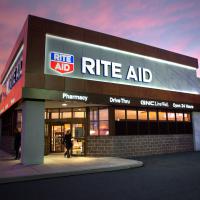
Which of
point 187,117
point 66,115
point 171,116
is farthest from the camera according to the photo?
point 187,117

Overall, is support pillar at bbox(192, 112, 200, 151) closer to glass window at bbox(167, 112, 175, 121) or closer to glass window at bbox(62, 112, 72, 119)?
glass window at bbox(167, 112, 175, 121)

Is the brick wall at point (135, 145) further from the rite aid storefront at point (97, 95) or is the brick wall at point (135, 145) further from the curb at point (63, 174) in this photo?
the curb at point (63, 174)

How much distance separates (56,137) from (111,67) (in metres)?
6.93

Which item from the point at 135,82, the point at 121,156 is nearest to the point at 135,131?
the point at 121,156

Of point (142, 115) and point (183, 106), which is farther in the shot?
point (183, 106)

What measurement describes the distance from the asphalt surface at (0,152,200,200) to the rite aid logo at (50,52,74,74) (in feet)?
23.3

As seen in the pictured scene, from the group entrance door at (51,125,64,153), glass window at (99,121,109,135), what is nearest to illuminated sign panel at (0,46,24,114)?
entrance door at (51,125,64,153)

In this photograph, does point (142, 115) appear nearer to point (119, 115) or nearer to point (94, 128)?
point (119, 115)

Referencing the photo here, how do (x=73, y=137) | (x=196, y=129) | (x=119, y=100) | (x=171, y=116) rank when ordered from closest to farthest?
(x=119, y=100)
(x=73, y=137)
(x=171, y=116)
(x=196, y=129)

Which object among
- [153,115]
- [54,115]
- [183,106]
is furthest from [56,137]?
[183,106]

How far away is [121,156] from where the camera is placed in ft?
55.2

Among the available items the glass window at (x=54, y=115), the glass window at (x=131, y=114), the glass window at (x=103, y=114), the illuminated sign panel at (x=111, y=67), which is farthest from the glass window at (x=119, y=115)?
the glass window at (x=54, y=115)

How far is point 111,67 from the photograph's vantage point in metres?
17.2

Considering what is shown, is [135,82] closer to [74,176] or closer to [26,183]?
[74,176]
